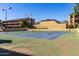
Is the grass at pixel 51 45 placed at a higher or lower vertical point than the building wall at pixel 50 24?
lower

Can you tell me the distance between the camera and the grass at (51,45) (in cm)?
535

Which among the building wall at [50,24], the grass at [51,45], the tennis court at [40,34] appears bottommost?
the grass at [51,45]

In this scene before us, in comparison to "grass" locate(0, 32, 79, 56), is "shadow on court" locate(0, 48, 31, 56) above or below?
below

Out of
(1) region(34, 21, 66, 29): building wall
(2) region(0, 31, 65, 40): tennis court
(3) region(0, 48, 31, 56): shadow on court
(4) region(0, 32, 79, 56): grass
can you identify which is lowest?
(3) region(0, 48, 31, 56): shadow on court

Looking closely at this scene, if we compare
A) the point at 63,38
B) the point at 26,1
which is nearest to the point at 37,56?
the point at 63,38

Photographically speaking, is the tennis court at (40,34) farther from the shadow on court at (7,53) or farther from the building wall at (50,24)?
the shadow on court at (7,53)

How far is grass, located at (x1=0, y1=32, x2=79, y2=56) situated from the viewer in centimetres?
535

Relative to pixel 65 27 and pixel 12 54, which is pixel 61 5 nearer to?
pixel 65 27

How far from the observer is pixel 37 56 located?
5309 millimetres

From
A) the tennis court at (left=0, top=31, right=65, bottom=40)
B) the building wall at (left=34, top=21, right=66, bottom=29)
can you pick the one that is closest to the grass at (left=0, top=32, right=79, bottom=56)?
the tennis court at (left=0, top=31, right=65, bottom=40)

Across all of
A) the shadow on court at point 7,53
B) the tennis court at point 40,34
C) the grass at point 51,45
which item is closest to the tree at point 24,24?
the tennis court at point 40,34

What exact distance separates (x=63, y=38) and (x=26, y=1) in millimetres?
907

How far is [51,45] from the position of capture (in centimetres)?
543

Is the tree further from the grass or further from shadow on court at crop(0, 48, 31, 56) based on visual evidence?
shadow on court at crop(0, 48, 31, 56)
